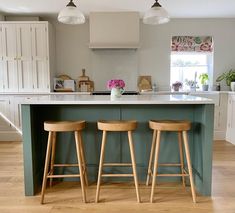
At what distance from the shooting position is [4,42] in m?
4.70

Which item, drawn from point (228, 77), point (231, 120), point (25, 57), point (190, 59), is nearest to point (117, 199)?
point (231, 120)

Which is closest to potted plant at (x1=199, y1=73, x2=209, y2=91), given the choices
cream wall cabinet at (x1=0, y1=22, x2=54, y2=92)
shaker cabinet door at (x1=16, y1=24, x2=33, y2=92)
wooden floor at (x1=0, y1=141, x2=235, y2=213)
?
wooden floor at (x1=0, y1=141, x2=235, y2=213)

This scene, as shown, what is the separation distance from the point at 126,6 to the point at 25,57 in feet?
6.93

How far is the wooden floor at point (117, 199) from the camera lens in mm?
2215

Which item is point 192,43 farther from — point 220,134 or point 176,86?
point 220,134

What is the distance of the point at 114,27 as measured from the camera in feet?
15.6

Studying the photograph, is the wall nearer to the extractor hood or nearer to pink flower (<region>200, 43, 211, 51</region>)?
pink flower (<region>200, 43, 211, 51</region>)

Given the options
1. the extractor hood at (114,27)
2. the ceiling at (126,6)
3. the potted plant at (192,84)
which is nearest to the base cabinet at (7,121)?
the ceiling at (126,6)

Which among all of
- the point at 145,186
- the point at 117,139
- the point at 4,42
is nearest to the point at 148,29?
the point at 4,42

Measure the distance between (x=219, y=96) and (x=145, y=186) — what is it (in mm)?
2815

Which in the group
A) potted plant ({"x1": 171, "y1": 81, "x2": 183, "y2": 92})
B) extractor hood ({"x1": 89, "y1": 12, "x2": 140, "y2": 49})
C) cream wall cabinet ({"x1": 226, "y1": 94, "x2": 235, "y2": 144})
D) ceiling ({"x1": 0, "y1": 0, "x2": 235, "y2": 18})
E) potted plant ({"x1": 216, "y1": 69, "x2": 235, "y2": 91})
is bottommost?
cream wall cabinet ({"x1": 226, "y1": 94, "x2": 235, "y2": 144})

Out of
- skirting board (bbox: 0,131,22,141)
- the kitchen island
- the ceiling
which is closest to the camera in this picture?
the kitchen island

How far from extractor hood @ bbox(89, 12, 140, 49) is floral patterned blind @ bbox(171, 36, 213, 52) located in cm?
96

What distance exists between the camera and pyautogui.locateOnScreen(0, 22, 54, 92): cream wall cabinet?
467cm
